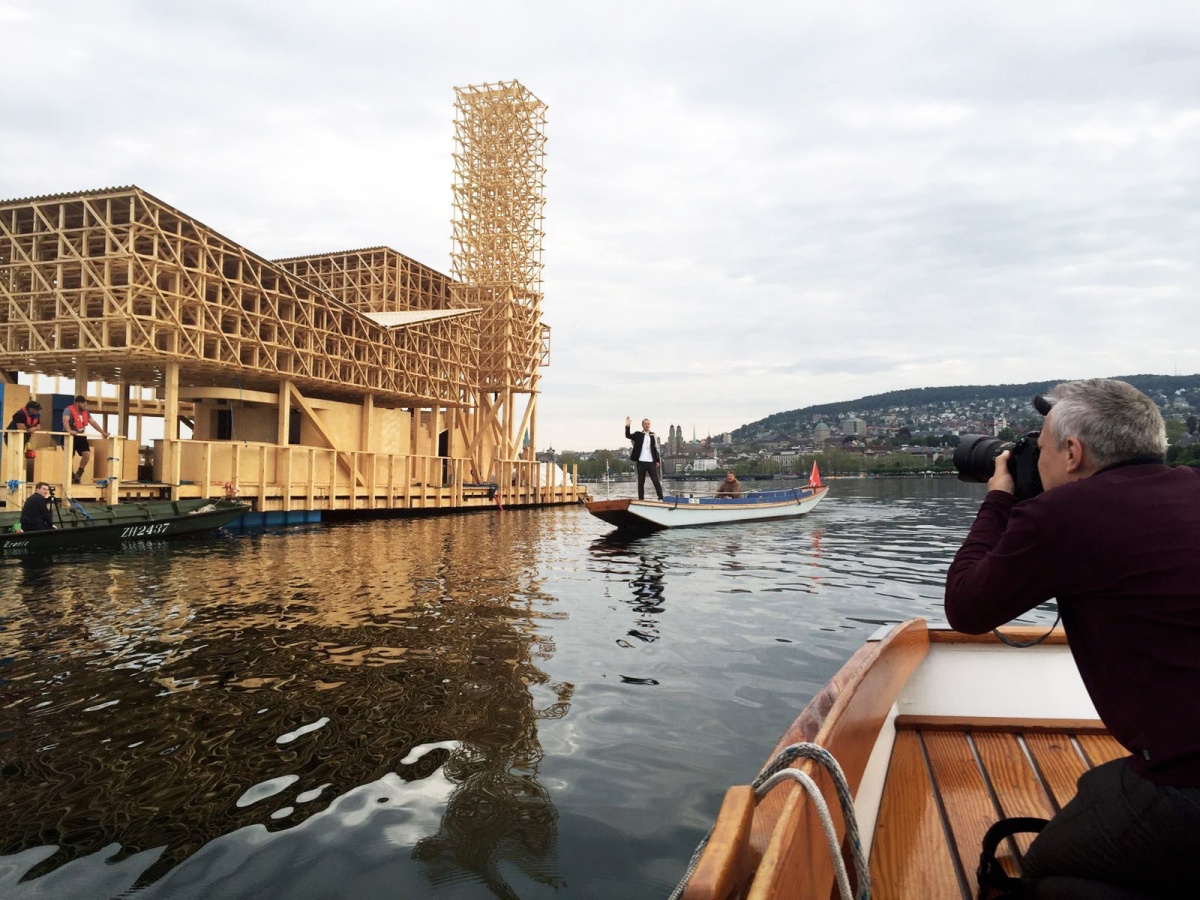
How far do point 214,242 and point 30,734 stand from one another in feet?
83.3

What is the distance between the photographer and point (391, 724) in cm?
543

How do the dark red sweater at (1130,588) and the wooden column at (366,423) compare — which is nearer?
the dark red sweater at (1130,588)

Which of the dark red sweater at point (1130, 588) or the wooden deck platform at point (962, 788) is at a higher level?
the dark red sweater at point (1130, 588)

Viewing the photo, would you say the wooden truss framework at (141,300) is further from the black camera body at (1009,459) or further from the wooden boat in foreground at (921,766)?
the black camera body at (1009,459)

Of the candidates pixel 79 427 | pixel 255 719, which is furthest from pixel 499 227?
pixel 255 719

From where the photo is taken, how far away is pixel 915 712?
155 inches

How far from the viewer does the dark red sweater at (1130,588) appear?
185 centimetres

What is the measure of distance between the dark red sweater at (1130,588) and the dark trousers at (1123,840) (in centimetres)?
7

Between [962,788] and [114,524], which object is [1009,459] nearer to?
[962,788]

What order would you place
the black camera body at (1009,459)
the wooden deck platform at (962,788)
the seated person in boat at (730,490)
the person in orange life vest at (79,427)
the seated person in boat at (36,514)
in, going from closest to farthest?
the black camera body at (1009,459)
the wooden deck platform at (962,788)
the seated person in boat at (36,514)
the person in orange life vest at (79,427)
the seated person in boat at (730,490)

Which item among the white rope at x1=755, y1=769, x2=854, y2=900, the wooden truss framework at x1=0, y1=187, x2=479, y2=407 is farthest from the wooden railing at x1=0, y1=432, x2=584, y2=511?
the white rope at x1=755, y1=769, x2=854, y2=900

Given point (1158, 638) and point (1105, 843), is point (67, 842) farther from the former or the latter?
point (1158, 638)

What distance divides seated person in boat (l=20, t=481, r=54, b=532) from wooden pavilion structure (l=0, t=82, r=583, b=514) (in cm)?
591

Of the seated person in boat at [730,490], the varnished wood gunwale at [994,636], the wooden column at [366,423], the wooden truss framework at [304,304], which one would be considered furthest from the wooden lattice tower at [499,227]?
the varnished wood gunwale at [994,636]
